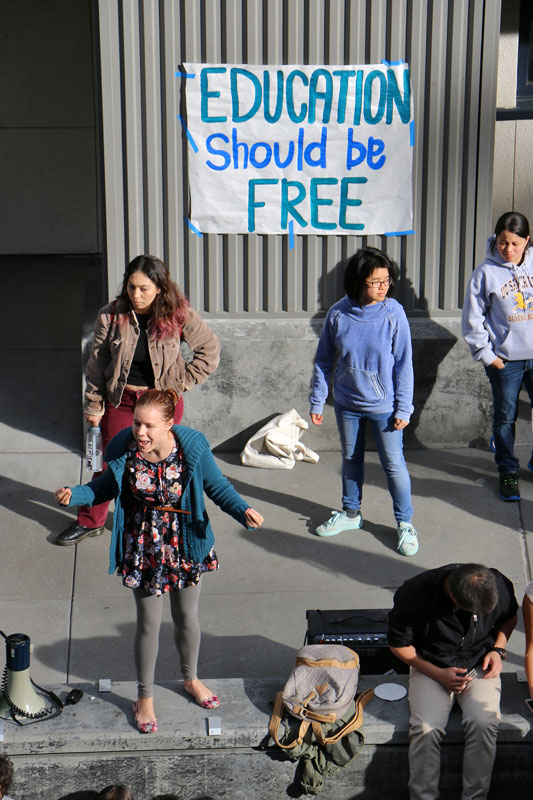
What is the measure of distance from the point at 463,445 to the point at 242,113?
2.80 metres

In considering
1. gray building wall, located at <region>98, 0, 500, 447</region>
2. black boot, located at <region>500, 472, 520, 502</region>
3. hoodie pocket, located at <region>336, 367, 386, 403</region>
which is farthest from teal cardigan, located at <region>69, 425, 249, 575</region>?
gray building wall, located at <region>98, 0, 500, 447</region>

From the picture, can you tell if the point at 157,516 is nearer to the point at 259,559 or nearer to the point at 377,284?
the point at 259,559

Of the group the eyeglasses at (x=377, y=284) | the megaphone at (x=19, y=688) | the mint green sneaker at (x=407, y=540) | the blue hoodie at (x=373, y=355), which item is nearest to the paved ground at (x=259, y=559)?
the mint green sneaker at (x=407, y=540)

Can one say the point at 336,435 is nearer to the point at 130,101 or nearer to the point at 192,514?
the point at 130,101

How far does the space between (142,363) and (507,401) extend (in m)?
2.36

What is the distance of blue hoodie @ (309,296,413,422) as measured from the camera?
590cm

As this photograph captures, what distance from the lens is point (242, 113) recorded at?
23.1 ft

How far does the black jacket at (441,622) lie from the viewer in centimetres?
427

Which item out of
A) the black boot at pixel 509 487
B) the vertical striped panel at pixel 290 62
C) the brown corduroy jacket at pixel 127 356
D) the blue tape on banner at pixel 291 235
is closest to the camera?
the brown corduroy jacket at pixel 127 356

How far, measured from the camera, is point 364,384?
5953 mm

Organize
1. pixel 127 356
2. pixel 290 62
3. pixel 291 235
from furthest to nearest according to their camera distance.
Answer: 1. pixel 291 235
2. pixel 290 62
3. pixel 127 356

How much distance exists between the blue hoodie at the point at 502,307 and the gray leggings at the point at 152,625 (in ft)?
9.70

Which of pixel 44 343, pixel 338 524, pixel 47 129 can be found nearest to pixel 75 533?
pixel 338 524

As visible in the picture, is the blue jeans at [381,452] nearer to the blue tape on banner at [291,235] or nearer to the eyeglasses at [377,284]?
the eyeglasses at [377,284]
